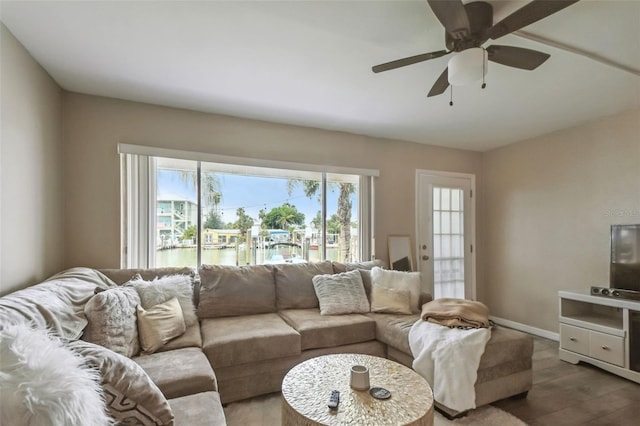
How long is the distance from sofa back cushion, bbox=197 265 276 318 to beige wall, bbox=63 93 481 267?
880mm

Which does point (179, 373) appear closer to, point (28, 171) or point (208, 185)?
point (28, 171)

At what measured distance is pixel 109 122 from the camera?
2.78 meters

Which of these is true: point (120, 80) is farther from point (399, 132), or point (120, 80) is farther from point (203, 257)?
point (399, 132)

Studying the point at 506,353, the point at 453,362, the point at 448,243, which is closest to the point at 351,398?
the point at 453,362

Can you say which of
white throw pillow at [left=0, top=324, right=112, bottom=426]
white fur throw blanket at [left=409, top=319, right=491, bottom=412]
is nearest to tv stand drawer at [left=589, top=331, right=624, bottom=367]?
white fur throw blanket at [left=409, top=319, right=491, bottom=412]

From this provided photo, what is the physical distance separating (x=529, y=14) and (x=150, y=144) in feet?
9.78

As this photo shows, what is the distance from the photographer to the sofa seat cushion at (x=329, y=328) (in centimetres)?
247

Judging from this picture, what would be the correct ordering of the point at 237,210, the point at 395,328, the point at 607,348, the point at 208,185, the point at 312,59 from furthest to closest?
the point at 237,210
the point at 208,185
the point at 607,348
the point at 395,328
the point at 312,59

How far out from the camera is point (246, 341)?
2.20 metres

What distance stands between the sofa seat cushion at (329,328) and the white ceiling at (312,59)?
1967mm

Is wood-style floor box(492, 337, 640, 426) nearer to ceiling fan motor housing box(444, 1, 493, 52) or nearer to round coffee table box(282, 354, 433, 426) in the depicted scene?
round coffee table box(282, 354, 433, 426)

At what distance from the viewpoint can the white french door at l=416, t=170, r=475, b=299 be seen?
4211 millimetres

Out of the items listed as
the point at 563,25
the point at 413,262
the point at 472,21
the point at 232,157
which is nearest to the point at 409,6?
the point at 472,21

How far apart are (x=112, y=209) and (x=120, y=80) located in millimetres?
1120
